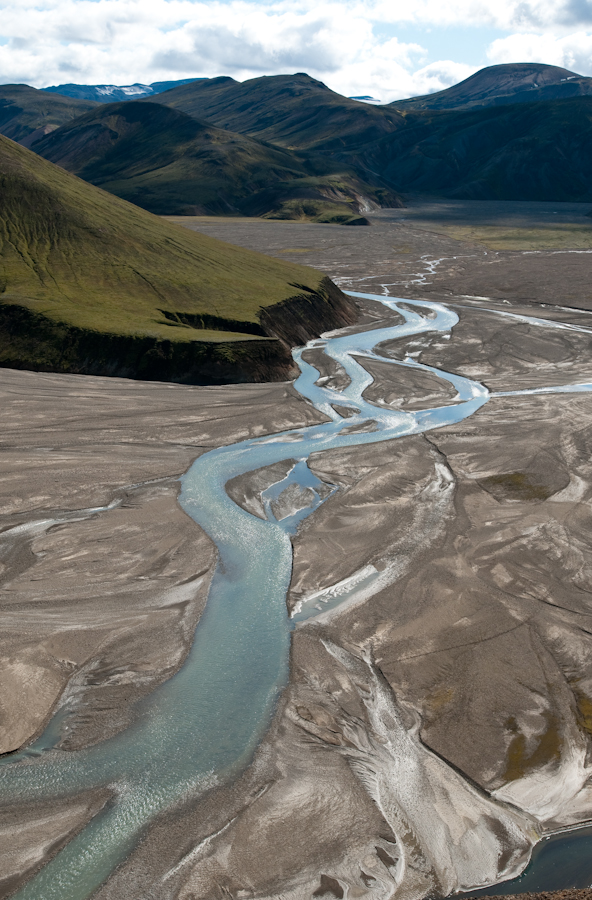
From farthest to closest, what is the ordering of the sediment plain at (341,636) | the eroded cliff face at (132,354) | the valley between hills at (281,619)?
the eroded cliff face at (132,354), the valley between hills at (281,619), the sediment plain at (341,636)

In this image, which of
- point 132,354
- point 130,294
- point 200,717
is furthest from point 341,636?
point 130,294

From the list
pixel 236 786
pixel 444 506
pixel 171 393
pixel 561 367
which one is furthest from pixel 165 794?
pixel 561 367

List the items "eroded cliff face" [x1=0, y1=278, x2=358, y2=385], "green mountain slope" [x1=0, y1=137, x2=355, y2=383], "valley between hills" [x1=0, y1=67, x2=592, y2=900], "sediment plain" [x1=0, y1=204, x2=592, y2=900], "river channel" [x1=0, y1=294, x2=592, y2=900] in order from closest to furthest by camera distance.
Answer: "river channel" [x1=0, y1=294, x2=592, y2=900] < "sediment plain" [x1=0, y1=204, x2=592, y2=900] < "valley between hills" [x1=0, y1=67, x2=592, y2=900] < "eroded cliff face" [x1=0, y1=278, x2=358, y2=385] < "green mountain slope" [x1=0, y1=137, x2=355, y2=383]

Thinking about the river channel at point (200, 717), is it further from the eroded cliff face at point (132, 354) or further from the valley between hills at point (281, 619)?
the eroded cliff face at point (132, 354)

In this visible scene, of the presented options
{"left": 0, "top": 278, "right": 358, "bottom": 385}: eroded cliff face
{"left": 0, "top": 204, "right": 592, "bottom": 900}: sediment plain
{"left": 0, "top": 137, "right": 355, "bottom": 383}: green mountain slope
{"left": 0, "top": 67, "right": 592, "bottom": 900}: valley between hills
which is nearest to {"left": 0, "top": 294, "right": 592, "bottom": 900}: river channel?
{"left": 0, "top": 67, "right": 592, "bottom": 900}: valley between hills

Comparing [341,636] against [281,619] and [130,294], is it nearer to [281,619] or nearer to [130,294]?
[281,619]

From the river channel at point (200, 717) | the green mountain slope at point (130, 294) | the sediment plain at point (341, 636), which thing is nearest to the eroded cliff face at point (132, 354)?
the green mountain slope at point (130, 294)

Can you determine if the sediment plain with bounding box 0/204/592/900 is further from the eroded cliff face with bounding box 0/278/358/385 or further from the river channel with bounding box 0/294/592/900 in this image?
the eroded cliff face with bounding box 0/278/358/385

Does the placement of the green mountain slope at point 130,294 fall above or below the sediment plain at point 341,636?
above
